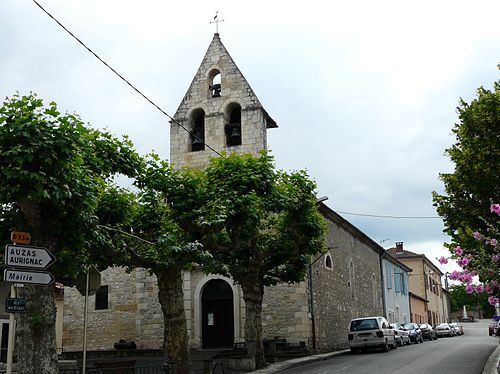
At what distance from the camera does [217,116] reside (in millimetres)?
24328

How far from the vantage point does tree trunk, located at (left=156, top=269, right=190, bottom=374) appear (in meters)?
14.7

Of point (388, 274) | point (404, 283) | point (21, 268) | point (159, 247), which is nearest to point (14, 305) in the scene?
point (21, 268)

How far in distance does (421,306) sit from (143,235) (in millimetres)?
49792

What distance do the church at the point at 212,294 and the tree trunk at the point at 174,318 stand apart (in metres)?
8.85

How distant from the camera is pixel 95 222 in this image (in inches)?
395

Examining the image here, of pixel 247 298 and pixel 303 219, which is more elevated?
pixel 303 219

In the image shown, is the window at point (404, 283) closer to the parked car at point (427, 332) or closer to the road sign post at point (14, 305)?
the parked car at point (427, 332)

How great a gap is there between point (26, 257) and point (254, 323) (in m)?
11.3

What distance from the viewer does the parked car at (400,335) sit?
27492 millimetres

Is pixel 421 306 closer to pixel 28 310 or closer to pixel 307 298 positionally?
pixel 307 298

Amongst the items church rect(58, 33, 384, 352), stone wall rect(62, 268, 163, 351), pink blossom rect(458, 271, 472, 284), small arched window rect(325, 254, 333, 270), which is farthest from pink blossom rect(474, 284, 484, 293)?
small arched window rect(325, 254, 333, 270)

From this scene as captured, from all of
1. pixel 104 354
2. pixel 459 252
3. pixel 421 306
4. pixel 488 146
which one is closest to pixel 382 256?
pixel 421 306

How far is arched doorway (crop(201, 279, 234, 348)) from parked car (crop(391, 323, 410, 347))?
8.28 m

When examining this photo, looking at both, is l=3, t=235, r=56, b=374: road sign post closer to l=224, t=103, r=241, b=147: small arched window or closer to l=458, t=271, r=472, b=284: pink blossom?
l=458, t=271, r=472, b=284: pink blossom
